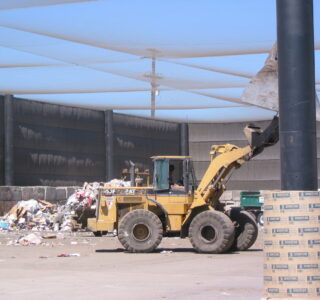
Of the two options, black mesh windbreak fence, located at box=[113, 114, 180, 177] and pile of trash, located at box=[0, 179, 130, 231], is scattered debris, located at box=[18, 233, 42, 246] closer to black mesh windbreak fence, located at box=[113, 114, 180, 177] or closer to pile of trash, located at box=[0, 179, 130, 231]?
pile of trash, located at box=[0, 179, 130, 231]

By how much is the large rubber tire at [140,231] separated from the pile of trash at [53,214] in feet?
28.2

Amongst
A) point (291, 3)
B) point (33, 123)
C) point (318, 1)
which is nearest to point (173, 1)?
point (318, 1)

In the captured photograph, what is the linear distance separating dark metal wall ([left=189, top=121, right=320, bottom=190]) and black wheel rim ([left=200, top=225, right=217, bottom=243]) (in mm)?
23122

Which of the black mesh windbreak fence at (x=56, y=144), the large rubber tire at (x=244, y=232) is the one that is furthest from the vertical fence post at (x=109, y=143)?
the large rubber tire at (x=244, y=232)

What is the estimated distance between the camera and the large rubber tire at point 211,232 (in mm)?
16344

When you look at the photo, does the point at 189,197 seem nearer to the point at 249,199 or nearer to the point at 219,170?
the point at 219,170

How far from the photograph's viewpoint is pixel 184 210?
57.3ft

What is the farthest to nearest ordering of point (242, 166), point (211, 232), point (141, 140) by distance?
point (242, 166)
point (141, 140)
point (211, 232)

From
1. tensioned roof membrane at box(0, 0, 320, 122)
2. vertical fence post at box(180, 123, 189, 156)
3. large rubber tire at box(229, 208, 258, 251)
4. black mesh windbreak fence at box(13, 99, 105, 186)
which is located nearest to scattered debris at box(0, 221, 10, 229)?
black mesh windbreak fence at box(13, 99, 105, 186)

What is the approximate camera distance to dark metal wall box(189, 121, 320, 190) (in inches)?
1567

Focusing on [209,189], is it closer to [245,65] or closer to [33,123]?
[245,65]

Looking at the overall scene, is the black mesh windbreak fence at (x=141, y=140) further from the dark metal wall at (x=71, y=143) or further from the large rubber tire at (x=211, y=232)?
the large rubber tire at (x=211, y=232)

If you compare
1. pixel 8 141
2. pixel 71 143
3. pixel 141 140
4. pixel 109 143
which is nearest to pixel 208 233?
pixel 8 141

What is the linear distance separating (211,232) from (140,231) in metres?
1.76
